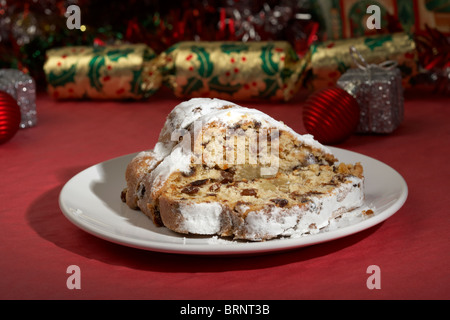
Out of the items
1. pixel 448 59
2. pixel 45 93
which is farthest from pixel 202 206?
pixel 45 93

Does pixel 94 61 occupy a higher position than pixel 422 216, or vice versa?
pixel 94 61

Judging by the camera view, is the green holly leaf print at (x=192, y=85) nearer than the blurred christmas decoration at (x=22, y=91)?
No

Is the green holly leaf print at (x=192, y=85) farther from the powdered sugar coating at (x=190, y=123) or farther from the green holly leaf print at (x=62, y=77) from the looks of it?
the powdered sugar coating at (x=190, y=123)

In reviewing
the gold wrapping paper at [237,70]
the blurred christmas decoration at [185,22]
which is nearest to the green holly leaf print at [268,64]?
the gold wrapping paper at [237,70]

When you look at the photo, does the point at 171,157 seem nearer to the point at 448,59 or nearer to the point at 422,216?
the point at 422,216

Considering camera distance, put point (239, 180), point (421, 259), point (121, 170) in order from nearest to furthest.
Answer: point (421, 259) < point (239, 180) < point (121, 170)
